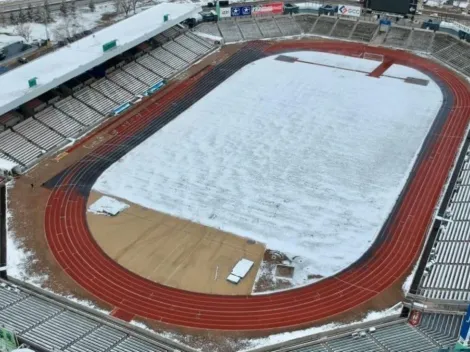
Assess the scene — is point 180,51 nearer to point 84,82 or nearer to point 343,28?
point 84,82

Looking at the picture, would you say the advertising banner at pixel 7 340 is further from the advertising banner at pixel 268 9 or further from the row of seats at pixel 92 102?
the advertising banner at pixel 268 9

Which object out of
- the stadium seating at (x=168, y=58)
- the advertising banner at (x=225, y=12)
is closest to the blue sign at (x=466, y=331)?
the stadium seating at (x=168, y=58)

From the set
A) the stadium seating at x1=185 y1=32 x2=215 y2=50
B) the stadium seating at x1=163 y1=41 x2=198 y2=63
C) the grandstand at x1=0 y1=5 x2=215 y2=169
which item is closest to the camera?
the grandstand at x1=0 y1=5 x2=215 y2=169

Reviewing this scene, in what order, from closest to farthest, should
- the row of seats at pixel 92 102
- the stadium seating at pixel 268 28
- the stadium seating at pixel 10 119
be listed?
the row of seats at pixel 92 102 → the stadium seating at pixel 10 119 → the stadium seating at pixel 268 28

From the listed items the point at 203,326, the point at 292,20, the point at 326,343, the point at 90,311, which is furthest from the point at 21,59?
the point at 326,343

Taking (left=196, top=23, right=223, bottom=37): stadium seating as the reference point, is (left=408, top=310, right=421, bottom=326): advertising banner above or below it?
below

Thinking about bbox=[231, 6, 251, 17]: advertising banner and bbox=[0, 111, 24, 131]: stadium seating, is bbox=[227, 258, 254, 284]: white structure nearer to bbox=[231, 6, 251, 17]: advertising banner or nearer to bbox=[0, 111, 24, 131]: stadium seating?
bbox=[0, 111, 24, 131]: stadium seating

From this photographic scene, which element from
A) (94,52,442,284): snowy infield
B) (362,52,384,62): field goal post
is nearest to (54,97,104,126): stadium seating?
(94,52,442,284): snowy infield
